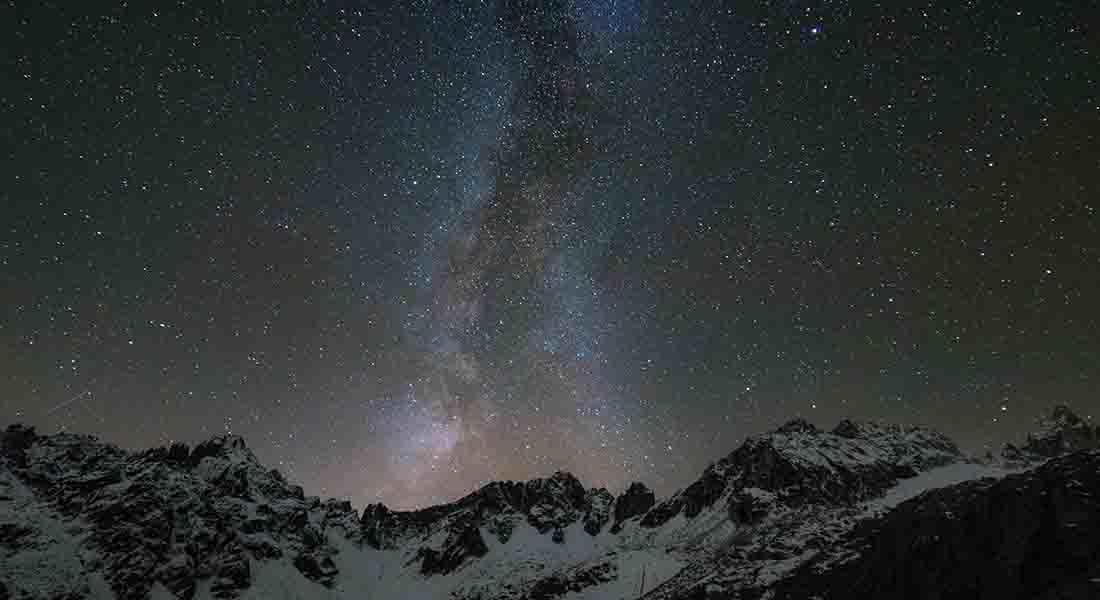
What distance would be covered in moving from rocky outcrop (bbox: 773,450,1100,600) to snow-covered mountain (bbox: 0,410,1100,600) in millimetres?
304

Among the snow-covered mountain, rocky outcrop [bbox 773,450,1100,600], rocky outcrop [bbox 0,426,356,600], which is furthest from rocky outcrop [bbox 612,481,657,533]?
rocky outcrop [bbox 773,450,1100,600]

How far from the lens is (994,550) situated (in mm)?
50875

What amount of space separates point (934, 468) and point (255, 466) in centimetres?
→ 15574

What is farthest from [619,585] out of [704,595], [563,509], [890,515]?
[563,509]

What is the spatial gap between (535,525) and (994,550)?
115m

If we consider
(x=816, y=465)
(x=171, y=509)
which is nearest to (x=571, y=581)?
(x=816, y=465)

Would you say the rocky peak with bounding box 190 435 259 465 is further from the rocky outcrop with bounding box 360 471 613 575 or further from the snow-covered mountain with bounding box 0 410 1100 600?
the rocky outcrop with bounding box 360 471 613 575

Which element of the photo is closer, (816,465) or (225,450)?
(816,465)

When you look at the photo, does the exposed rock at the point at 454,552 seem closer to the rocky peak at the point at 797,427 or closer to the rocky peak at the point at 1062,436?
the rocky peak at the point at 797,427

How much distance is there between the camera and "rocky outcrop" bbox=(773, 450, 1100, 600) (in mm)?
45250

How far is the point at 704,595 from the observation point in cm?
7238

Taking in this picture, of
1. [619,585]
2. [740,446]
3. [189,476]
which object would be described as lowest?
[619,585]

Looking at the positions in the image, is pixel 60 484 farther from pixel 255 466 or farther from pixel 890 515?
pixel 890 515

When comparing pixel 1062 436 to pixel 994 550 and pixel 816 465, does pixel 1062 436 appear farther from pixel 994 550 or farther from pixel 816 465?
pixel 994 550
